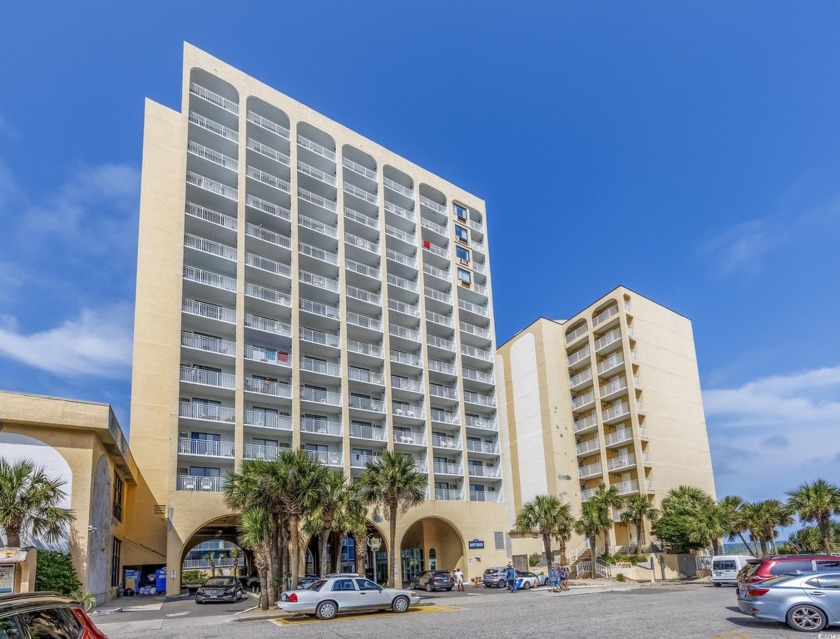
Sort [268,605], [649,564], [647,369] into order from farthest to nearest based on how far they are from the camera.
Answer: [647,369] → [649,564] → [268,605]

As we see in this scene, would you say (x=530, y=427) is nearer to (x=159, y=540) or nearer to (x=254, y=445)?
(x=254, y=445)

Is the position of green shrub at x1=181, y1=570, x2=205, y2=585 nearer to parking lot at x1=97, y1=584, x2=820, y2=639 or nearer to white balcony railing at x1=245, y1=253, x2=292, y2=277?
white balcony railing at x1=245, y1=253, x2=292, y2=277

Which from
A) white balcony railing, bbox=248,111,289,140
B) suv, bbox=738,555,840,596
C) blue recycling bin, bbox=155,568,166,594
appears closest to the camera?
suv, bbox=738,555,840,596

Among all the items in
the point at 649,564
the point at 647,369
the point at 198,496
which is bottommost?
the point at 649,564

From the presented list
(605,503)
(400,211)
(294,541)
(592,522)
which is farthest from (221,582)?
(400,211)

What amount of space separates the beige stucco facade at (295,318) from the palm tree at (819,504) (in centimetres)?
2212

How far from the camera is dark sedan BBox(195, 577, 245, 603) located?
32.4m

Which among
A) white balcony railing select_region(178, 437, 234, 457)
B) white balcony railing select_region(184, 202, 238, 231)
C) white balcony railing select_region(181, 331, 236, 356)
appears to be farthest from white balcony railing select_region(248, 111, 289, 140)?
white balcony railing select_region(178, 437, 234, 457)

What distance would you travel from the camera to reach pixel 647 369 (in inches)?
2404

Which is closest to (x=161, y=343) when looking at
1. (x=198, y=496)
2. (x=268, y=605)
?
(x=198, y=496)

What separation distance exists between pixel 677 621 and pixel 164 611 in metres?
22.2

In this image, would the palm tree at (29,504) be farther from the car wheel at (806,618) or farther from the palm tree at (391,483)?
the car wheel at (806,618)

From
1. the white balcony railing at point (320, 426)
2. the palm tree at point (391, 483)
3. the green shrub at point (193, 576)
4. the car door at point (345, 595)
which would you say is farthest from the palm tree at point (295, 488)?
the green shrub at point (193, 576)

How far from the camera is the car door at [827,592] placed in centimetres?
1448
